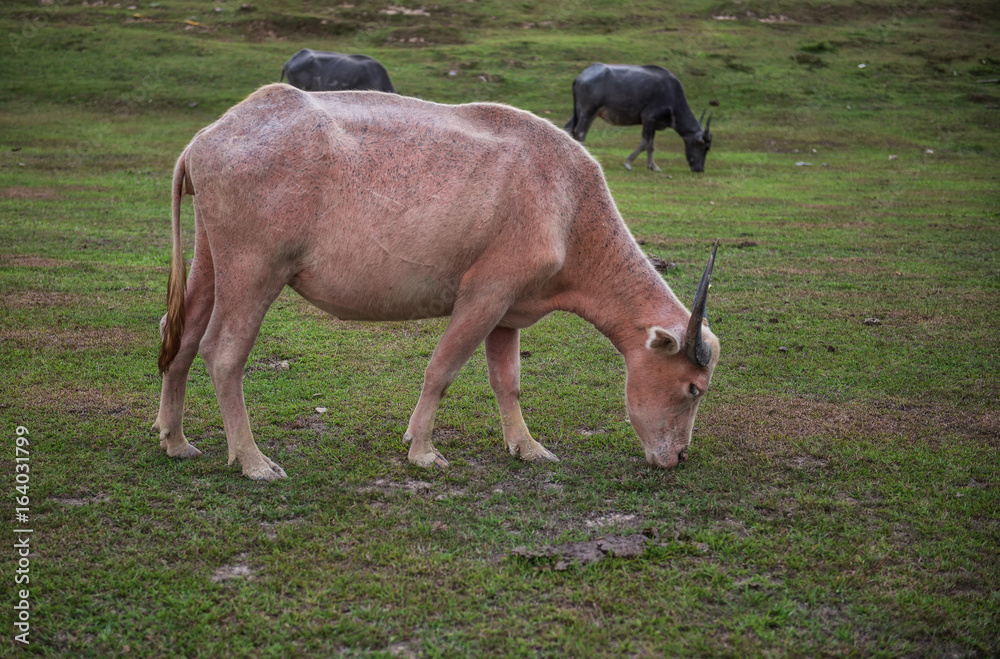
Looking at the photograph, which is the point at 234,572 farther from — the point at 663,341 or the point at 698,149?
the point at 698,149

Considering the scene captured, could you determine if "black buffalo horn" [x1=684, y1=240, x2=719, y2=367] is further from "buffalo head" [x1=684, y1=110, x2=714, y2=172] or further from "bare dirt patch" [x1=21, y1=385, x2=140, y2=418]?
"buffalo head" [x1=684, y1=110, x2=714, y2=172]

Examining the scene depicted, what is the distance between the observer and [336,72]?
81.7ft

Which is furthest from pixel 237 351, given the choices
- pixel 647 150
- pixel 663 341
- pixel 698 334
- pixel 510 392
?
pixel 647 150

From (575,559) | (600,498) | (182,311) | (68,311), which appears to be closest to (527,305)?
(600,498)

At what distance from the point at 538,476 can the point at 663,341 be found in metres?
1.28

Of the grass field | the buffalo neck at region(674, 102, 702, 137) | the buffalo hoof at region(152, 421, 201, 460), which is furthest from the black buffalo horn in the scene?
the buffalo neck at region(674, 102, 702, 137)

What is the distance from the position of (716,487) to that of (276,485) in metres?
2.94

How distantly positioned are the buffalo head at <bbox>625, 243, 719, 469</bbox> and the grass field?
0.25m

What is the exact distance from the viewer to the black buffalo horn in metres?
5.18

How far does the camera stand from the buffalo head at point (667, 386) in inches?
215

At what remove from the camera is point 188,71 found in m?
29.7

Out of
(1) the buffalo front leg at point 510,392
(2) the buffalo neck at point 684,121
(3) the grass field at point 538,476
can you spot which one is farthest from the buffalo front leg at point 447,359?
(2) the buffalo neck at point 684,121

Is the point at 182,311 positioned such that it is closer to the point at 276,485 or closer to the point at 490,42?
the point at 276,485

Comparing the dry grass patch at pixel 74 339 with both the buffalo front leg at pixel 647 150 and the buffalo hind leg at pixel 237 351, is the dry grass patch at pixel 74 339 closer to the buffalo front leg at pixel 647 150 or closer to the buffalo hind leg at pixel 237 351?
the buffalo hind leg at pixel 237 351
